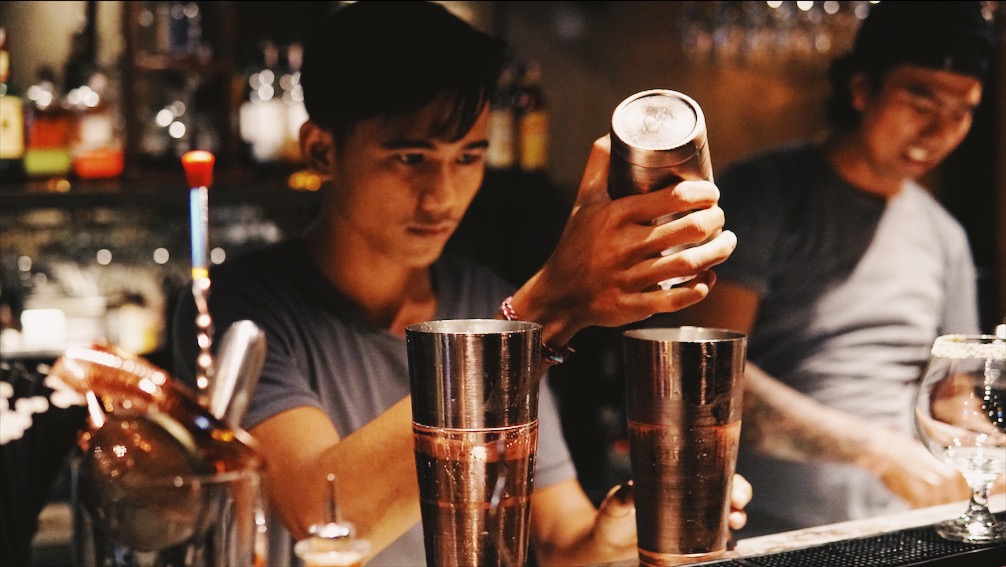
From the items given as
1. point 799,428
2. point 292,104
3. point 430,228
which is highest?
point 292,104

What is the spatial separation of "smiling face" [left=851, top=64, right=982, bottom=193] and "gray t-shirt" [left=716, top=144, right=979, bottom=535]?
13cm

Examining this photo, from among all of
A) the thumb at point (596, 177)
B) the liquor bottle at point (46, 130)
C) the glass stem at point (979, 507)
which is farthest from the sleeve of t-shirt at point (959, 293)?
the liquor bottle at point (46, 130)

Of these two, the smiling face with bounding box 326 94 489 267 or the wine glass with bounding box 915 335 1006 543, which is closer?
the wine glass with bounding box 915 335 1006 543

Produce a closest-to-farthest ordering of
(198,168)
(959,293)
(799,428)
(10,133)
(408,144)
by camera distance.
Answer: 1. (198,168)
2. (408,144)
3. (799,428)
4. (959,293)
5. (10,133)

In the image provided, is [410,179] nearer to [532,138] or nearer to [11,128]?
[11,128]

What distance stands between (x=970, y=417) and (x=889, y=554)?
180mm

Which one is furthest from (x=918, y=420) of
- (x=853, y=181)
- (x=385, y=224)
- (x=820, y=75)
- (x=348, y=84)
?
(x=820, y=75)

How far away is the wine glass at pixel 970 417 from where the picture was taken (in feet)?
3.86

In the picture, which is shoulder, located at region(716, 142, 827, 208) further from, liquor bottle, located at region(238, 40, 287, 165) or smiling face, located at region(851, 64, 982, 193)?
liquor bottle, located at region(238, 40, 287, 165)

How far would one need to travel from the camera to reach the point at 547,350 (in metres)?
1.06

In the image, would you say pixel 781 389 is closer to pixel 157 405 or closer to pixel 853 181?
pixel 853 181

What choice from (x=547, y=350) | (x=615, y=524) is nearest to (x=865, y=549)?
(x=615, y=524)

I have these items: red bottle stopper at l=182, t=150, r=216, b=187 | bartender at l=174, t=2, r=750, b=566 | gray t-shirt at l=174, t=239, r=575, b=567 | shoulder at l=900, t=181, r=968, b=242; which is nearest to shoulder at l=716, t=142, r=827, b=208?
shoulder at l=900, t=181, r=968, b=242

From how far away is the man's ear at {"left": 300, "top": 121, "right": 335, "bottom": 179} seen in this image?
65.4 inches
